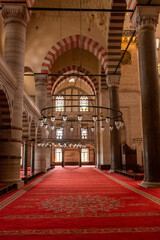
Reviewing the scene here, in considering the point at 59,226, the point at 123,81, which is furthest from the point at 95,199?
the point at 123,81

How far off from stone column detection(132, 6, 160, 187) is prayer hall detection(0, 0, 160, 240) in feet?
0.09

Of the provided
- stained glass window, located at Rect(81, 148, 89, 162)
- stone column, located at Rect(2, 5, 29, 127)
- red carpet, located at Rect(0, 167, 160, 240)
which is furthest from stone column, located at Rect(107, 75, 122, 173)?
stained glass window, located at Rect(81, 148, 89, 162)

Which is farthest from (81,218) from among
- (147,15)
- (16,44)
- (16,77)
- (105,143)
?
(105,143)

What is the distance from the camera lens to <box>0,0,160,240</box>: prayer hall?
3.13m

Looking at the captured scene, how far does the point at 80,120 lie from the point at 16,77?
287 cm

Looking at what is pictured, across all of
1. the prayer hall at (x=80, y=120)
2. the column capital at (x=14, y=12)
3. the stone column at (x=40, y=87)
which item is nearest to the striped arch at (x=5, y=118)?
the prayer hall at (x=80, y=120)

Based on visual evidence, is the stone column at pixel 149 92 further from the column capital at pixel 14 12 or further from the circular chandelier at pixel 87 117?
the column capital at pixel 14 12

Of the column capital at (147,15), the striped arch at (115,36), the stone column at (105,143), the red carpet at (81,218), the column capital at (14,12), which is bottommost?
the red carpet at (81,218)

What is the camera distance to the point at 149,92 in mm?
6379

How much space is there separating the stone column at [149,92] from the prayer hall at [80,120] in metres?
0.03

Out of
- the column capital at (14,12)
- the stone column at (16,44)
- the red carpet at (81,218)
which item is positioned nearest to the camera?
the red carpet at (81,218)

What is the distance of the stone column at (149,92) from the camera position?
6125mm

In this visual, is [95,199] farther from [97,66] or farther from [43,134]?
[97,66]

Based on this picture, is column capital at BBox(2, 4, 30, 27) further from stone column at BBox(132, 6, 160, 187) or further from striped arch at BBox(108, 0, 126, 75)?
striped arch at BBox(108, 0, 126, 75)
